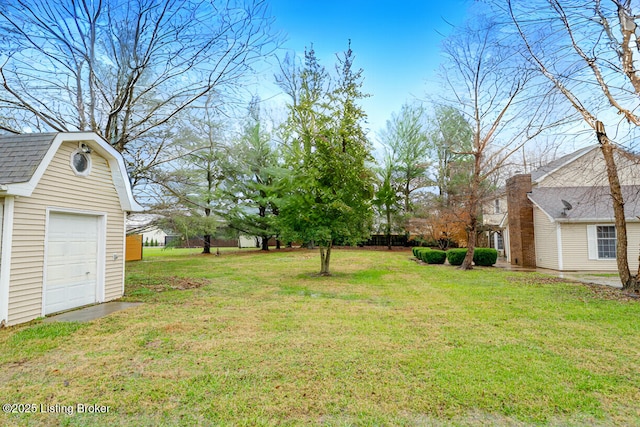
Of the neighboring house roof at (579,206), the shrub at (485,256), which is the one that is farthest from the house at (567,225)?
the shrub at (485,256)

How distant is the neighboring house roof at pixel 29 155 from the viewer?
17.0 ft

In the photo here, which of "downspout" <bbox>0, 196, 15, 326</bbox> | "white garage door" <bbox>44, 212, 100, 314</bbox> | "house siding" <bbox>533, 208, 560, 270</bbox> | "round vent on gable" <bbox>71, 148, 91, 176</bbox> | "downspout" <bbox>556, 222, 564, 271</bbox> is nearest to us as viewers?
"downspout" <bbox>0, 196, 15, 326</bbox>

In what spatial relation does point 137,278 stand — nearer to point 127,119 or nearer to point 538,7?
Result: point 127,119

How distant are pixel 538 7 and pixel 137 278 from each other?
548 inches

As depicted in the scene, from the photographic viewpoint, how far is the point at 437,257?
16.4m

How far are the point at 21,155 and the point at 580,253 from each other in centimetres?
1770

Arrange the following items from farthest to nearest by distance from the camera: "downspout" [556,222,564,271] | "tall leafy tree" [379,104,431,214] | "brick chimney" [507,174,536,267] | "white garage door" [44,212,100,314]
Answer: "tall leafy tree" [379,104,431,214], "brick chimney" [507,174,536,267], "downspout" [556,222,564,271], "white garage door" [44,212,100,314]

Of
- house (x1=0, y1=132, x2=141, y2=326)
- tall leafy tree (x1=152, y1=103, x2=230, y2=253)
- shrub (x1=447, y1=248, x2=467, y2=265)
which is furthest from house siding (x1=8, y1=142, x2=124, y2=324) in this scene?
shrub (x1=447, y1=248, x2=467, y2=265)

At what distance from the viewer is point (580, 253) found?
12961mm

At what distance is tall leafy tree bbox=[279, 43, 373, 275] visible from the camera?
10.8m

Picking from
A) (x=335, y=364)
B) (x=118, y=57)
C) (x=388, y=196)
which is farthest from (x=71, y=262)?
(x=388, y=196)

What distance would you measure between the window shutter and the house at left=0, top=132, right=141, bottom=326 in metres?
16.2

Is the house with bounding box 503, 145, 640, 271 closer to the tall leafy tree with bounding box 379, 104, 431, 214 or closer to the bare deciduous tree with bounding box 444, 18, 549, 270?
the bare deciduous tree with bounding box 444, 18, 549, 270

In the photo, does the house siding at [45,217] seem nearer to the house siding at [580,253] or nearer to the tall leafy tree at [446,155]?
the house siding at [580,253]
